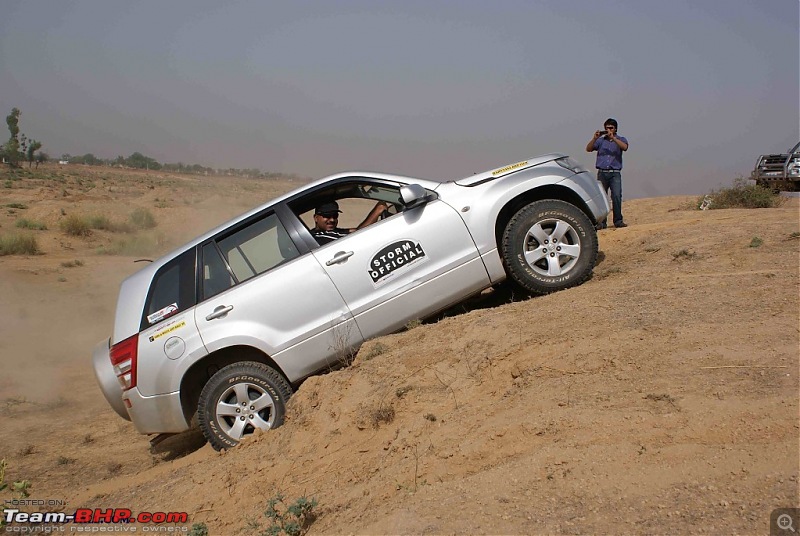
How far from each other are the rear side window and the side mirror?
1.88m

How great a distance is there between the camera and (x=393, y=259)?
225 inches

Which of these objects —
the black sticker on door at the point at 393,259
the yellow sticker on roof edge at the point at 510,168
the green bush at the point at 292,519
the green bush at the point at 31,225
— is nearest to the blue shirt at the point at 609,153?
the yellow sticker on roof edge at the point at 510,168

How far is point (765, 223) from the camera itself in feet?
25.1

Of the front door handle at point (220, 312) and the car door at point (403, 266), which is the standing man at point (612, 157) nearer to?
the car door at point (403, 266)

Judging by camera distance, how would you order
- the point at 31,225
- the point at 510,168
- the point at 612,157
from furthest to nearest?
the point at 31,225, the point at 612,157, the point at 510,168

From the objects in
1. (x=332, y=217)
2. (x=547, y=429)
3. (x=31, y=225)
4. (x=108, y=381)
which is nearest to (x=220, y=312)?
(x=108, y=381)

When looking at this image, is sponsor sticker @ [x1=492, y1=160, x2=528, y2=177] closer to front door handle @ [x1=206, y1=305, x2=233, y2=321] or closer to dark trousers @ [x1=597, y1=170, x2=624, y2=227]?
front door handle @ [x1=206, y1=305, x2=233, y2=321]

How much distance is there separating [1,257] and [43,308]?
13.8 feet

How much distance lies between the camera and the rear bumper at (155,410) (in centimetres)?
555

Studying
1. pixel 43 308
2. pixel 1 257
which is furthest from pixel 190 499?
pixel 1 257

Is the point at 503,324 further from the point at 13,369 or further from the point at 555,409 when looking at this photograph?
the point at 13,369

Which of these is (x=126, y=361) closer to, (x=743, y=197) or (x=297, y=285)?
(x=297, y=285)

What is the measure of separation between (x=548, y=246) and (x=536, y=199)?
564 mm

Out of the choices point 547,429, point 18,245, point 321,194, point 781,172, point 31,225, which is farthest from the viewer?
point 31,225
